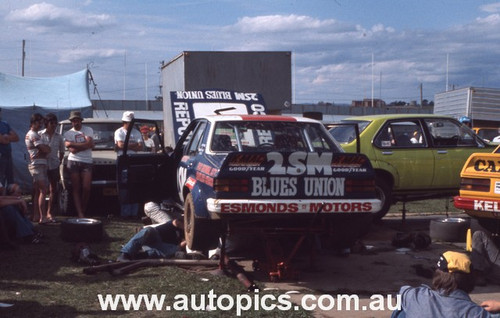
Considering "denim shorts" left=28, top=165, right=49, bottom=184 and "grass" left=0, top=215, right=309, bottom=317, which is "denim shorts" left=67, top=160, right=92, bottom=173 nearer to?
"denim shorts" left=28, top=165, right=49, bottom=184

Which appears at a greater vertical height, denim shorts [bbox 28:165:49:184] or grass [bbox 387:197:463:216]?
denim shorts [bbox 28:165:49:184]

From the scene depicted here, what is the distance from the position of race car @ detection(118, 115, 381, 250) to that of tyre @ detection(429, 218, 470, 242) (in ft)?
8.82

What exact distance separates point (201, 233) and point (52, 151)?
197 inches

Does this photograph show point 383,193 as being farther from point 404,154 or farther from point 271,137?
point 271,137

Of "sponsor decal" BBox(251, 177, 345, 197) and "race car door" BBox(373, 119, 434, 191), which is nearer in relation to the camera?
"sponsor decal" BBox(251, 177, 345, 197)

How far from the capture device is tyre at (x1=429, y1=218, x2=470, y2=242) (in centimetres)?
1005

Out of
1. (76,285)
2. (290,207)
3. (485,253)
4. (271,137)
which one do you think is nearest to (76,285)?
(76,285)

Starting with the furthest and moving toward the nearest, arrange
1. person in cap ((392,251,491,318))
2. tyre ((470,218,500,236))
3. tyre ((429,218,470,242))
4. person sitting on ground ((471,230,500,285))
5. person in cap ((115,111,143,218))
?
person in cap ((115,111,143,218))
tyre ((429,218,470,242))
tyre ((470,218,500,236))
person sitting on ground ((471,230,500,285))
person in cap ((392,251,491,318))

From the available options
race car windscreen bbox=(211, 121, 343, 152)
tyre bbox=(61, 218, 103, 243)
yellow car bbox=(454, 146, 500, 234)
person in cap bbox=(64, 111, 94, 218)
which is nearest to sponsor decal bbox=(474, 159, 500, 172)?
yellow car bbox=(454, 146, 500, 234)

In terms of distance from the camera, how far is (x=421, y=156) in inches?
456

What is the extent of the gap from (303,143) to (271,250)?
1.49m

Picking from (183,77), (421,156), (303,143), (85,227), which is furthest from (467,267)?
(183,77)

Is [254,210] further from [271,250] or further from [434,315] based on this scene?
[434,315]

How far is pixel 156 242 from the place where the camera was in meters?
8.54
